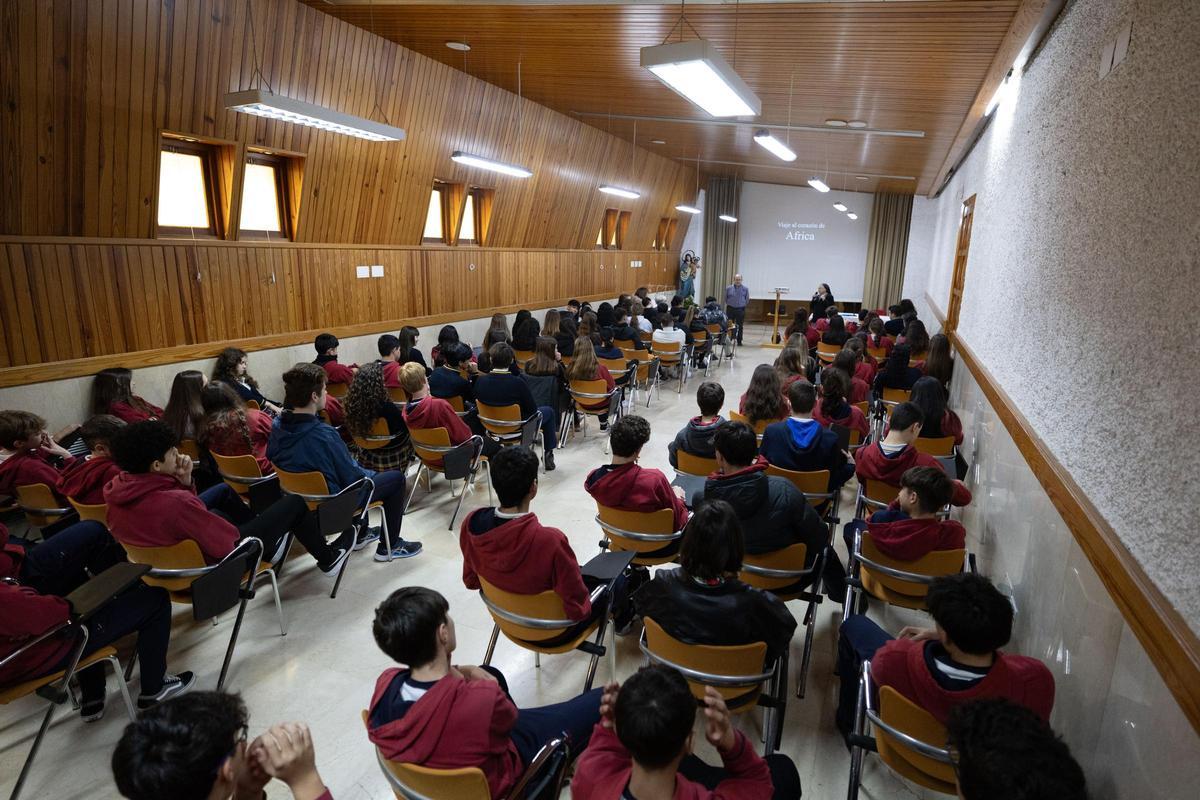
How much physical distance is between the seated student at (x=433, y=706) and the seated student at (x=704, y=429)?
243 cm

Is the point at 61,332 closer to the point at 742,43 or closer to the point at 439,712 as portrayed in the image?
the point at 439,712

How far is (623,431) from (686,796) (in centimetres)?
193

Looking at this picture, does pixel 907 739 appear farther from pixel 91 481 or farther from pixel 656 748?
pixel 91 481

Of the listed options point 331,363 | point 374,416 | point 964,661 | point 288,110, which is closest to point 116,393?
point 331,363

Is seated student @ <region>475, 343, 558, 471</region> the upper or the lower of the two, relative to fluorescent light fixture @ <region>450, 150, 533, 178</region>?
lower

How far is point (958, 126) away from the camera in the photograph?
7.48 meters

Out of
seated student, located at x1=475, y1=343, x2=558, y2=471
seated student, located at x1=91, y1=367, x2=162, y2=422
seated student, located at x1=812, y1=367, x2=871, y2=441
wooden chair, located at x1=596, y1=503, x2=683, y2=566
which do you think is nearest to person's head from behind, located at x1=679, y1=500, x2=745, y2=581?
wooden chair, located at x1=596, y1=503, x2=683, y2=566

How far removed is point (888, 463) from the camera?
359cm

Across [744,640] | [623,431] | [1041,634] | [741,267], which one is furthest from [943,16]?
[741,267]

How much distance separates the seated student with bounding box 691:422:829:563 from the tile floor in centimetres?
77

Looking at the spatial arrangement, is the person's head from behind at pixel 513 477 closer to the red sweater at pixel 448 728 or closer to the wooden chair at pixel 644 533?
the wooden chair at pixel 644 533

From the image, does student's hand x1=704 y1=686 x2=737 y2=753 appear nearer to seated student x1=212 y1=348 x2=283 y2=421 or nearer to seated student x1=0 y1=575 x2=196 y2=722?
seated student x1=0 y1=575 x2=196 y2=722

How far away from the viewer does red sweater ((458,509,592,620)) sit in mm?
2492

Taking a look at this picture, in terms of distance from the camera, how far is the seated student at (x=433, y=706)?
63.5 inches
